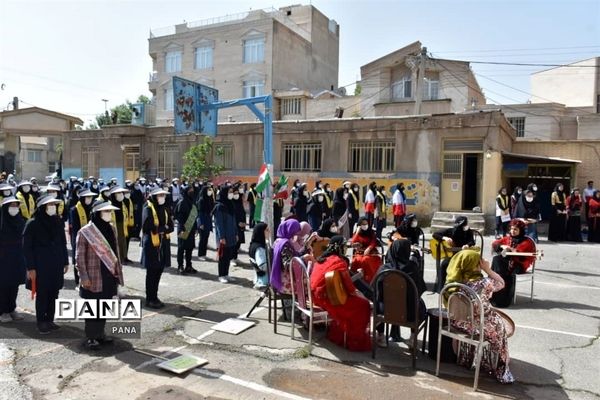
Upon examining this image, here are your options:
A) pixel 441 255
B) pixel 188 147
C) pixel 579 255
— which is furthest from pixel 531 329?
pixel 188 147

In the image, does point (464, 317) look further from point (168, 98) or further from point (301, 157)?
point (168, 98)

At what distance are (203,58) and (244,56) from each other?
3733mm

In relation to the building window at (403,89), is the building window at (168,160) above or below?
below

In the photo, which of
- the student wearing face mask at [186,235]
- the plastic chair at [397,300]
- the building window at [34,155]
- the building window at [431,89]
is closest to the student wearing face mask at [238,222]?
the student wearing face mask at [186,235]

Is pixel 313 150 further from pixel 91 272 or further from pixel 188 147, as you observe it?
pixel 91 272

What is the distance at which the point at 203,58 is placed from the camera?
117 ft

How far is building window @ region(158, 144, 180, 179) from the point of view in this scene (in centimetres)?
2442

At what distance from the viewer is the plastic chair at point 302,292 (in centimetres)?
533

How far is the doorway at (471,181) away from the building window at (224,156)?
10.9 m

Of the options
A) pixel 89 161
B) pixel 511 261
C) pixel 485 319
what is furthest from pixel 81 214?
pixel 89 161

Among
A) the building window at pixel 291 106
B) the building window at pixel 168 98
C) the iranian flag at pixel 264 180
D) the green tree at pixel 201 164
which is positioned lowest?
the iranian flag at pixel 264 180

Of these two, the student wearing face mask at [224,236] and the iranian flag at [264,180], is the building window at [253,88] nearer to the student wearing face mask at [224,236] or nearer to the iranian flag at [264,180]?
the student wearing face mask at [224,236]

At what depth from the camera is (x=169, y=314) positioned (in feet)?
22.4

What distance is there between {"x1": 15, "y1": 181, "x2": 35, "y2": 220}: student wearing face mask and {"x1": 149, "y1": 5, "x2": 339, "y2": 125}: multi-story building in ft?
77.2
